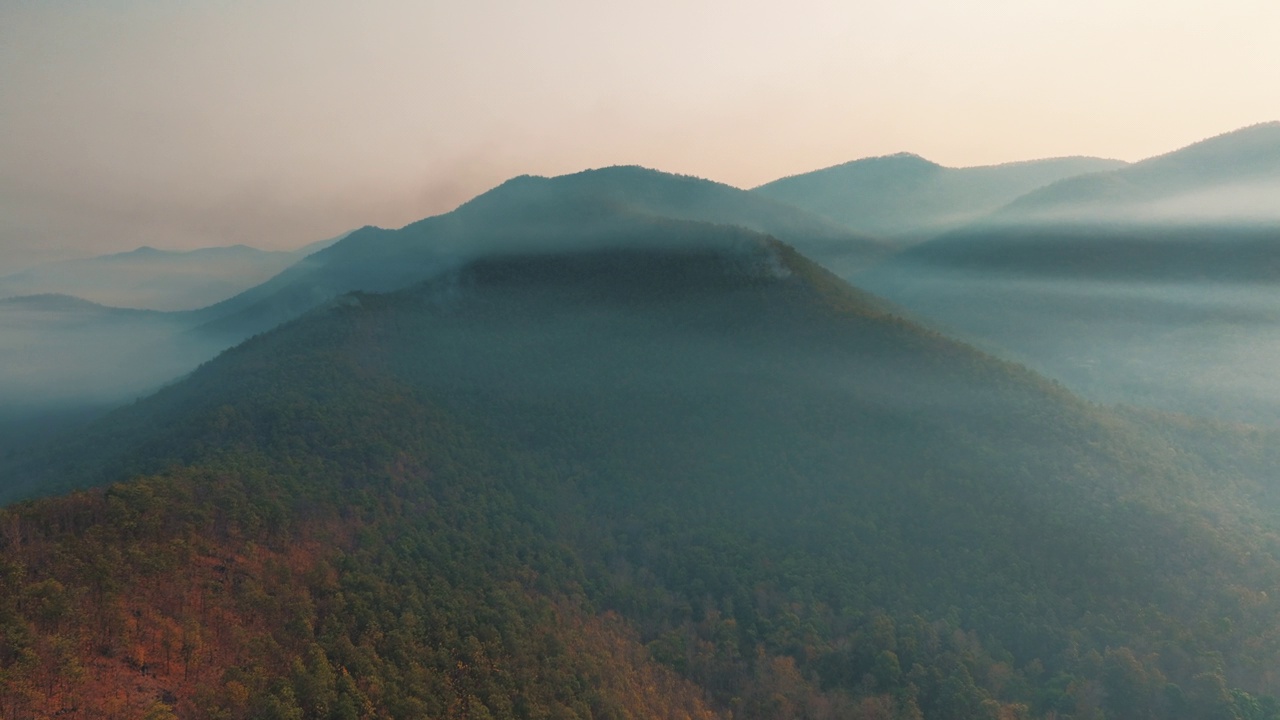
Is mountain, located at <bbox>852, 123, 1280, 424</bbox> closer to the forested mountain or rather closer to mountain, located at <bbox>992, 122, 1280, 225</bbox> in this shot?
mountain, located at <bbox>992, 122, 1280, 225</bbox>

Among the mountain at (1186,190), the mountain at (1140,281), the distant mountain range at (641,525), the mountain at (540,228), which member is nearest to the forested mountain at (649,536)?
the distant mountain range at (641,525)

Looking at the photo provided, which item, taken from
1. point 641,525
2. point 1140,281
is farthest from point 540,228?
point 1140,281

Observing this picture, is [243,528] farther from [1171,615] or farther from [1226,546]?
[1226,546]

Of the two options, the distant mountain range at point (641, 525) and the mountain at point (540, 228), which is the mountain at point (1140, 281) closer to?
the mountain at point (540, 228)

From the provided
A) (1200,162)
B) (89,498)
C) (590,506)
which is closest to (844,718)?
(590,506)

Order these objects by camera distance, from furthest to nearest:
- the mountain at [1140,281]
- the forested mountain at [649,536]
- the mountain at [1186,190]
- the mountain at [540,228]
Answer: the mountain at [1186,190]
the mountain at [540,228]
the mountain at [1140,281]
the forested mountain at [649,536]

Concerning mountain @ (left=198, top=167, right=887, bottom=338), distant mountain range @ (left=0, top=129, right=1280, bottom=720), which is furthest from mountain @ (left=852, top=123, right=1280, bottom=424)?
distant mountain range @ (left=0, top=129, right=1280, bottom=720)
